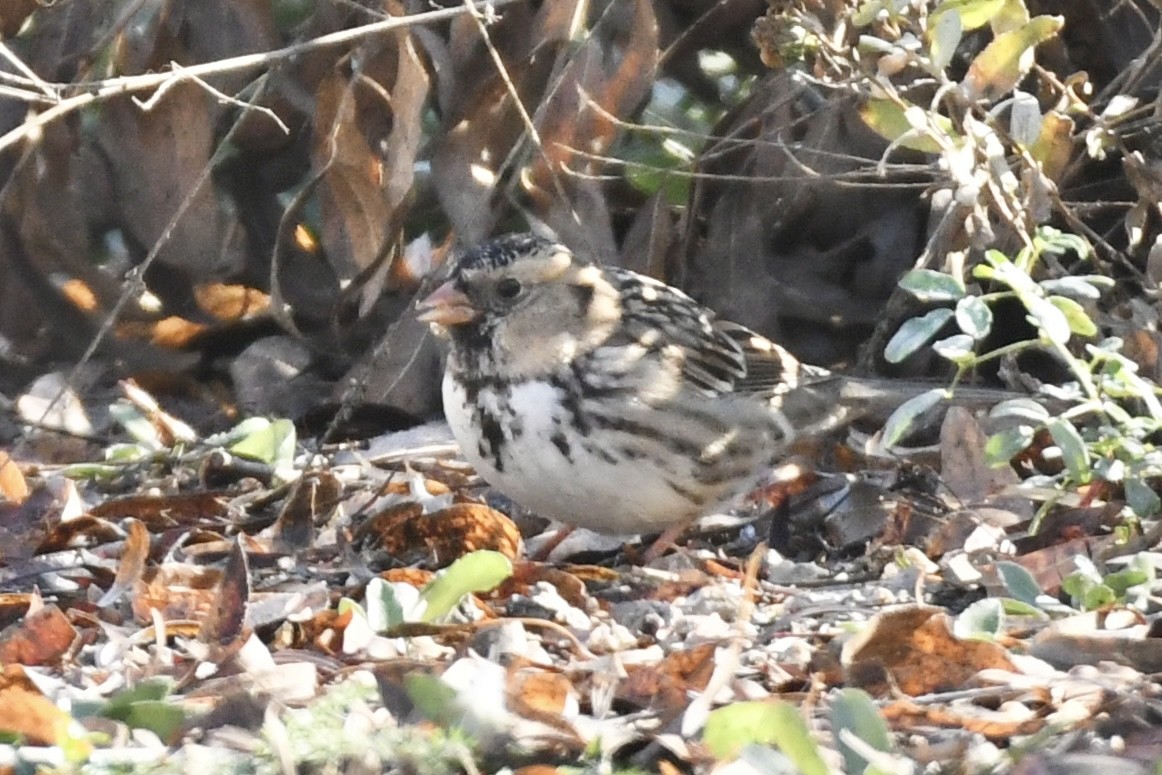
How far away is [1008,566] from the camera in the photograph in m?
3.12

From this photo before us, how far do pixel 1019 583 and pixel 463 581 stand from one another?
0.85m

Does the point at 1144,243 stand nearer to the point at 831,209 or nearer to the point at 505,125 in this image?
the point at 831,209

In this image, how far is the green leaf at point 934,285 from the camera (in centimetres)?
326

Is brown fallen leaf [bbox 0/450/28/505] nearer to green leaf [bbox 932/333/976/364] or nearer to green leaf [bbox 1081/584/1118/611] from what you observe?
green leaf [bbox 932/333/976/364]

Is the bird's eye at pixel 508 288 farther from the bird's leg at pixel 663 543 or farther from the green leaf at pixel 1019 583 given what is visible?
the green leaf at pixel 1019 583

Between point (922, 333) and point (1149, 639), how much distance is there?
0.71 meters

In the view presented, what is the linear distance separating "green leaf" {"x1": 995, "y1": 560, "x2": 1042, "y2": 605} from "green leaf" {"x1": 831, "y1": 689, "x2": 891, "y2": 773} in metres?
0.76

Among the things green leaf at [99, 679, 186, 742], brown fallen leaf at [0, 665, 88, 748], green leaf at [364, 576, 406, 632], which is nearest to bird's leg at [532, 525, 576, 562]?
green leaf at [364, 576, 406, 632]

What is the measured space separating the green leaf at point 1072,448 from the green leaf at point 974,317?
180mm

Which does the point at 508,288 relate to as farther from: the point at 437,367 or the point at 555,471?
the point at 437,367

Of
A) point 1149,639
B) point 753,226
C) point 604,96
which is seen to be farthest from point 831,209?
point 1149,639

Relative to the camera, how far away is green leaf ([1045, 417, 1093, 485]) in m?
3.12

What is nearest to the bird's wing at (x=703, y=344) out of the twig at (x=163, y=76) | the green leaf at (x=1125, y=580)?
the twig at (x=163, y=76)

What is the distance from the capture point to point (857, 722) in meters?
2.38
